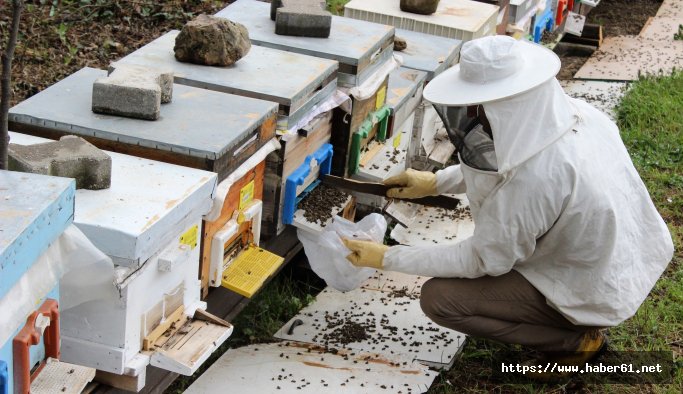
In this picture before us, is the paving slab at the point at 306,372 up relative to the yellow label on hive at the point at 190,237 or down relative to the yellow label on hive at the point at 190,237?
down

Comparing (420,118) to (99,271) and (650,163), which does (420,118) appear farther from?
(99,271)

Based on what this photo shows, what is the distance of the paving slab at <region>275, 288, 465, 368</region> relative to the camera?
13.4 feet

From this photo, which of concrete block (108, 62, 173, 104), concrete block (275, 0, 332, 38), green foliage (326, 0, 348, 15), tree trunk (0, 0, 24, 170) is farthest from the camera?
green foliage (326, 0, 348, 15)

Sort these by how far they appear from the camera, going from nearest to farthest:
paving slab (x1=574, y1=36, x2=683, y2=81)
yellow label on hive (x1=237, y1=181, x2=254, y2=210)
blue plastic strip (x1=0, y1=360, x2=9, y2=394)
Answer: blue plastic strip (x1=0, y1=360, x2=9, y2=394), yellow label on hive (x1=237, y1=181, x2=254, y2=210), paving slab (x1=574, y1=36, x2=683, y2=81)

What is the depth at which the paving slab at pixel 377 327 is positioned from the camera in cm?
408

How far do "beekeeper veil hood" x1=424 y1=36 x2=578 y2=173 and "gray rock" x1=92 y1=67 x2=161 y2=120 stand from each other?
1.02 metres

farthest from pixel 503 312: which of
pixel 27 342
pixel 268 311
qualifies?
pixel 27 342

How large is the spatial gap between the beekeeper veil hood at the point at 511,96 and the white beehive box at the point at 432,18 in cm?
174

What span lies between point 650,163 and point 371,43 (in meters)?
2.60

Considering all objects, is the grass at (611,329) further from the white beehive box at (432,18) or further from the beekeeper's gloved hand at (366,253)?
the white beehive box at (432,18)

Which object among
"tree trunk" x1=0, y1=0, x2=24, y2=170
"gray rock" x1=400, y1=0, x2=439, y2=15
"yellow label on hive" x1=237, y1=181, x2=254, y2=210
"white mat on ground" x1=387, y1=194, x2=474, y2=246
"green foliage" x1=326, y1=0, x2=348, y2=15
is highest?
"tree trunk" x1=0, y1=0, x2=24, y2=170

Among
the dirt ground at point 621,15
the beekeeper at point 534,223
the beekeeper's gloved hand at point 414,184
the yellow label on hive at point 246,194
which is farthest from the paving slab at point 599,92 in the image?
the yellow label on hive at point 246,194

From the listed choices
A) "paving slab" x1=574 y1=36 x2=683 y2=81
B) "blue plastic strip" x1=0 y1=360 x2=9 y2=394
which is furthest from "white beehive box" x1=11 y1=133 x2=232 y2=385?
"paving slab" x1=574 y1=36 x2=683 y2=81

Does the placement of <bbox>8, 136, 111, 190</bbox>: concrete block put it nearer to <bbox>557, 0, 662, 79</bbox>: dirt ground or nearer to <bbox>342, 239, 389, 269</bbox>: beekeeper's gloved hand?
<bbox>342, 239, 389, 269</bbox>: beekeeper's gloved hand
